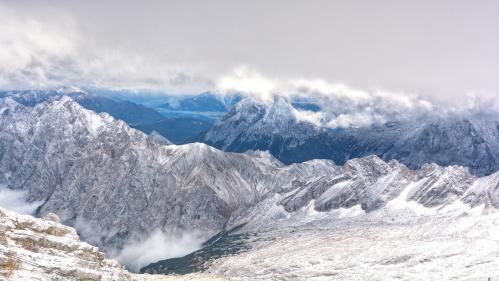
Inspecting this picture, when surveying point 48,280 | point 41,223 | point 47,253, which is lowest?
point 48,280

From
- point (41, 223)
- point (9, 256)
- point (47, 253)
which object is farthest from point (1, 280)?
point (41, 223)

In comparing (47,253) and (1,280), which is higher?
(47,253)

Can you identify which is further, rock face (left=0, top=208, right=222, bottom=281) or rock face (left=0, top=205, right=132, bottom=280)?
rock face (left=0, top=205, right=132, bottom=280)

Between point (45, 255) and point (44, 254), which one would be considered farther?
point (44, 254)

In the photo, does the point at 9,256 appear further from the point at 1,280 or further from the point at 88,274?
the point at 88,274

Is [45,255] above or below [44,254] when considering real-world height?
below

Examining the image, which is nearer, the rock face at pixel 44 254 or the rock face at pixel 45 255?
the rock face at pixel 45 255

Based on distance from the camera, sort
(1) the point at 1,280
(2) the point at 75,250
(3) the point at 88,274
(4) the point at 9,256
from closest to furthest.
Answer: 1. (1) the point at 1,280
2. (4) the point at 9,256
3. (3) the point at 88,274
4. (2) the point at 75,250

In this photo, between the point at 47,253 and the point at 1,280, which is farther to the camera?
the point at 47,253
